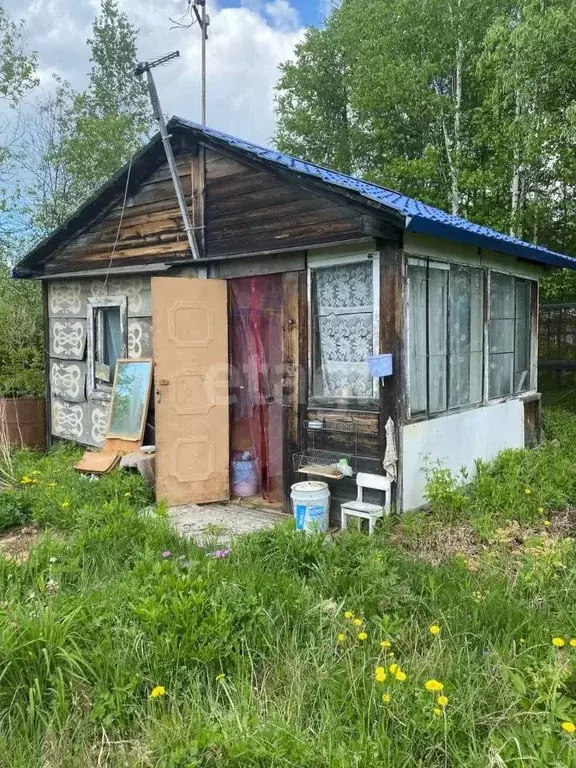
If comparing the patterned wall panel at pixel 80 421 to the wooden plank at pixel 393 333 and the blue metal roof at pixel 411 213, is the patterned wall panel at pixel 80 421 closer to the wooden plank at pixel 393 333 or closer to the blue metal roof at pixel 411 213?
the blue metal roof at pixel 411 213

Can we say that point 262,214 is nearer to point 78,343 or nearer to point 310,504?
point 310,504

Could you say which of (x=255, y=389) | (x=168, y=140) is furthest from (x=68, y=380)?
(x=168, y=140)

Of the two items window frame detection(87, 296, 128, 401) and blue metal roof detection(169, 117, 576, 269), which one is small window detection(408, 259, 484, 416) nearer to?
blue metal roof detection(169, 117, 576, 269)

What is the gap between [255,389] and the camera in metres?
6.13

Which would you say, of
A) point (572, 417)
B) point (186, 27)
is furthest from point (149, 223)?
point (572, 417)

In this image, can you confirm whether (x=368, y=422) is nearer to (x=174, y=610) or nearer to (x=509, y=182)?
(x=174, y=610)

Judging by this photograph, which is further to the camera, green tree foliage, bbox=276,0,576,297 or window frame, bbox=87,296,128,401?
green tree foliage, bbox=276,0,576,297

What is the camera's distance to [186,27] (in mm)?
6250

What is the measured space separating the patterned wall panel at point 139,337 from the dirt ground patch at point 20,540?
2.59 metres

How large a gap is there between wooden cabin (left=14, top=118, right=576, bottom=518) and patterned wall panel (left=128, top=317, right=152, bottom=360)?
29mm

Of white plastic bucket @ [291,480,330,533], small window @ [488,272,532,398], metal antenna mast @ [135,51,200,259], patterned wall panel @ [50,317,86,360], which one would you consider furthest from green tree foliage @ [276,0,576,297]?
patterned wall panel @ [50,317,86,360]

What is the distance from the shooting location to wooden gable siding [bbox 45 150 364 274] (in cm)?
509

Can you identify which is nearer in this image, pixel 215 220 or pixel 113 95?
pixel 215 220

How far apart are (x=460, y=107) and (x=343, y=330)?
10801 millimetres
